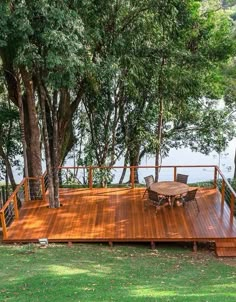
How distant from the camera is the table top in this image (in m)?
10.2

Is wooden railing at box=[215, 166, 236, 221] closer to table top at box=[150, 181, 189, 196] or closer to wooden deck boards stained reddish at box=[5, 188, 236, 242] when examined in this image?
wooden deck boards stained reddish at box=[5, 188, 236, 242]

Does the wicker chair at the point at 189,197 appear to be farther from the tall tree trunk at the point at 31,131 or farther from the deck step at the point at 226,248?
the tall tree trunk at the point at 31,131

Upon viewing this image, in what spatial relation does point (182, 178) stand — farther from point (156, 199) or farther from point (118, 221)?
point (118, 221)

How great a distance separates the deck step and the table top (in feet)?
6.26

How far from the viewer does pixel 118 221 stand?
9672 mm

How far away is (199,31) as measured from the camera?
499 inches

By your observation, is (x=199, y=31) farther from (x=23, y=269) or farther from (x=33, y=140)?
(x=23, y=269)

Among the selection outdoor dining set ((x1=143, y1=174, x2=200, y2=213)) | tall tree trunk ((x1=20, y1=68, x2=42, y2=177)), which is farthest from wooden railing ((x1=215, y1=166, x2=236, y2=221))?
tall tree trunk ((x1=20, y1=68, x2=42, y2=177))

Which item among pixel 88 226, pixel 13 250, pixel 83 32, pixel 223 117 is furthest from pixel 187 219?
pixel 223 117

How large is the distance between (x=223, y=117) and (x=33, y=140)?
24.6 ft

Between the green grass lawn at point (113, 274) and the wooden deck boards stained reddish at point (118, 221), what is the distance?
308mm

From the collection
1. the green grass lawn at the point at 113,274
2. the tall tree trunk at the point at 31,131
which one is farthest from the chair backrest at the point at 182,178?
the tall tree trunk at the point at 31,131

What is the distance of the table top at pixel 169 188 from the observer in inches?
402

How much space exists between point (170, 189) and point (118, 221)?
1.71 metres
